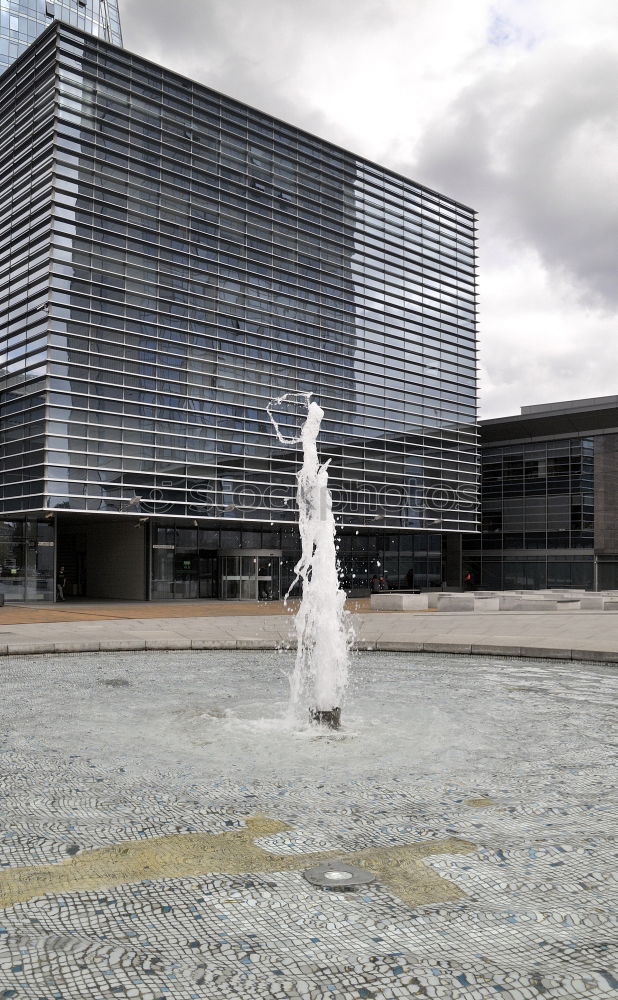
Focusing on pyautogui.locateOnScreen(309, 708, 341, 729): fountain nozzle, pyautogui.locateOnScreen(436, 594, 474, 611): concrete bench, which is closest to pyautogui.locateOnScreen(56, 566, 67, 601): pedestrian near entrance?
pyautogui.locateOnScreen(436, 594, 474, 611): concrete bench

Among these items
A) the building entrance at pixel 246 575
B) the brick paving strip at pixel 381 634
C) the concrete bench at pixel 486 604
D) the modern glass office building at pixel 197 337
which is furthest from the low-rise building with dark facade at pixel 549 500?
the brick paving strip at pixel 381 634

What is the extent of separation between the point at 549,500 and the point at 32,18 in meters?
70.1

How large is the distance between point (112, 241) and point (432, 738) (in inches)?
1373

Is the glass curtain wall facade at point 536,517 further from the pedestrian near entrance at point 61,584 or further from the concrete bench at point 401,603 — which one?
the pedestrian near entrance at point 61,584

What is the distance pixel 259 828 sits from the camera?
18.6ft

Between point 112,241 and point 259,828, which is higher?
point 112,241

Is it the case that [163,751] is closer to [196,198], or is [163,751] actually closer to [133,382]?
[133,382]

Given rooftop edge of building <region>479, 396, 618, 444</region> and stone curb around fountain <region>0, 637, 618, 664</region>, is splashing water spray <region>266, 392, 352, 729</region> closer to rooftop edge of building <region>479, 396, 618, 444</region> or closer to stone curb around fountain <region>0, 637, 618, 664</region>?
stone curb around fountain <region>0, 637, 618, 664</region>

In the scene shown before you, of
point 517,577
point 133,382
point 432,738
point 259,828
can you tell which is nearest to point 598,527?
point 517,577

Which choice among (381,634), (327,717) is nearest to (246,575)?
(381,634)

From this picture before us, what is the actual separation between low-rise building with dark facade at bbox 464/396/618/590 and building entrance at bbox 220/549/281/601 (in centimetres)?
2274

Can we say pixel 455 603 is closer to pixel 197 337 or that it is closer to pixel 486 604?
pixel 486 604

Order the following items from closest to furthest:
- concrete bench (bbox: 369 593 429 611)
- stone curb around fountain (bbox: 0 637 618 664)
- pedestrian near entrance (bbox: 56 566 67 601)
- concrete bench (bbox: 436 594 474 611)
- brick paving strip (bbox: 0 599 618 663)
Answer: stone curb around fountain (bbox: 0 637 618 664), brick paving strip (bbox: 0 599 618 663), concrete bench (bbox: 436 594 474 611), concrete bench (bbox: 369 593 429 611), pedestrian near entrance (bbox: 56 566 67 601)

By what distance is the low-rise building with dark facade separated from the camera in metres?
55.0
